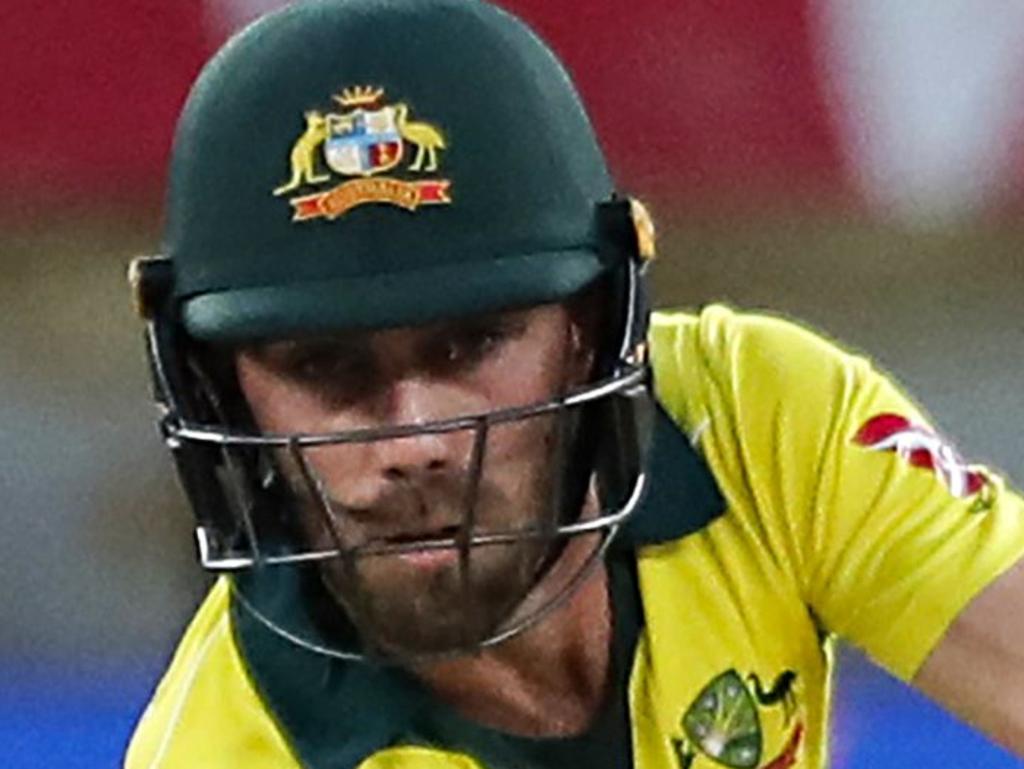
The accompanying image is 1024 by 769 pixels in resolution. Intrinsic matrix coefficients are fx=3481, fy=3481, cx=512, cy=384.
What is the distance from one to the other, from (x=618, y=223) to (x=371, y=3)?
169 millimetres

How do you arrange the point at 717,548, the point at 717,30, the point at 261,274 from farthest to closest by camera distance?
the point at 717,30, the point at 717,548, the point at 261,274

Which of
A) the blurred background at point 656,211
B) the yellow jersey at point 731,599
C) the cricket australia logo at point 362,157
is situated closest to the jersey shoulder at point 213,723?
the yellow jersey at point 731,599

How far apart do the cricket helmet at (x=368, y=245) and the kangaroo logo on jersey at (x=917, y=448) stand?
0.13 meters

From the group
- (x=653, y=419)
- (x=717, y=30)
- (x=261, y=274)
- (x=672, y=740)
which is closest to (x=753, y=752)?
(x=672, y=740)

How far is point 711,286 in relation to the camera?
3.82 meters

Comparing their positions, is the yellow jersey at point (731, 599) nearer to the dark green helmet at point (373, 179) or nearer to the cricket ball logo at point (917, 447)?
the cricket ball logo at point (917, 447)

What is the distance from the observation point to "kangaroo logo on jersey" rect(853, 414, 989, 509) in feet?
6.02

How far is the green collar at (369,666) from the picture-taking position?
181 cm

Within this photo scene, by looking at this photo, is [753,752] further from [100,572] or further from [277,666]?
[100,572]

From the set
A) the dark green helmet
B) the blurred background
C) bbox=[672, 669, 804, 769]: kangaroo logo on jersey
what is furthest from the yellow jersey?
the blurred background

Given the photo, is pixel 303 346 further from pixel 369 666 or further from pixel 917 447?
pixel 917 447

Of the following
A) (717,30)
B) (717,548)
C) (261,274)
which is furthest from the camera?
(717,30)

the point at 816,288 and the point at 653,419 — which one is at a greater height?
the point at 653,419

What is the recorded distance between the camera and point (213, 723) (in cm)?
180
